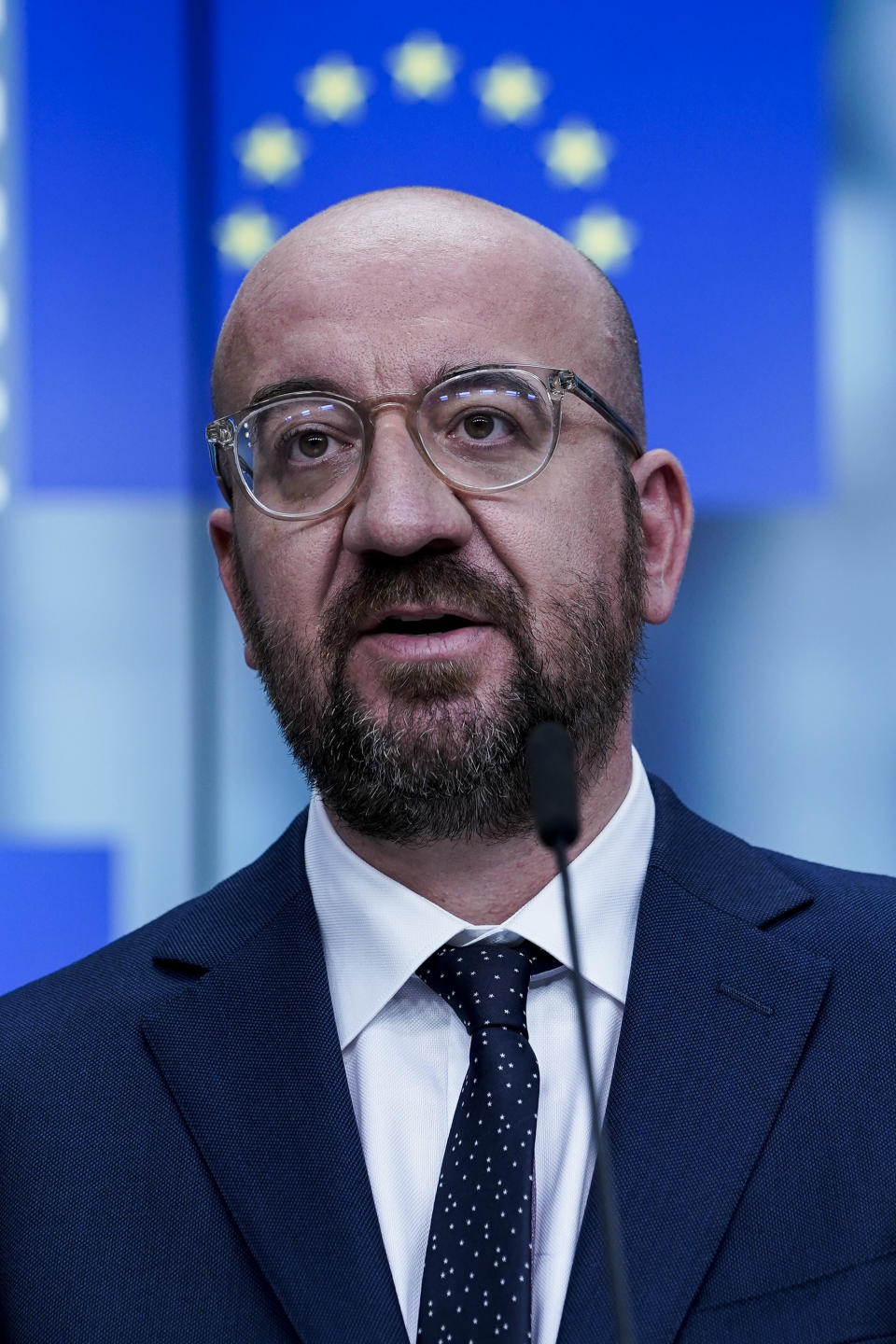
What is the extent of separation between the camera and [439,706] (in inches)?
49.7

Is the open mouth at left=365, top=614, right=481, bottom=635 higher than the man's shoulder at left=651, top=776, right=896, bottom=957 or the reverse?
higher

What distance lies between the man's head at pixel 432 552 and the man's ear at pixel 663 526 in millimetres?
55

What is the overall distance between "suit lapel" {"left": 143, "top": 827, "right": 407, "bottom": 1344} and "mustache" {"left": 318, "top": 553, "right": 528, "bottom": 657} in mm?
309

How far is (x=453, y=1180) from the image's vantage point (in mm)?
1158

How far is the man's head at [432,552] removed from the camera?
1.26 m

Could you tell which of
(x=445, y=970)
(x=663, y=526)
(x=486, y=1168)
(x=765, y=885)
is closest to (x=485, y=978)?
(x=445, y=970)

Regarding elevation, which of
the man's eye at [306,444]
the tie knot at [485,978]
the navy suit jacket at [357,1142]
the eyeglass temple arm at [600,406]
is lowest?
the navy suit jacket at [357,1142]

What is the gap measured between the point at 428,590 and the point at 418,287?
0.29 metres

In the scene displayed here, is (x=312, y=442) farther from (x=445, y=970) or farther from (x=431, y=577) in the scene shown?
(x=445, y=970)

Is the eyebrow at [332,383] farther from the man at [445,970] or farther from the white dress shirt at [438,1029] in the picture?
the white dress shirt at [438,1029]

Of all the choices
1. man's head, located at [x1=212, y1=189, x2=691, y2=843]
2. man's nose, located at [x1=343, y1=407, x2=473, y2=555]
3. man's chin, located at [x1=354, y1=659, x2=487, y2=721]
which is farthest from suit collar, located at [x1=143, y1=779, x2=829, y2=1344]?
man's nose, located at [x1=343, y1=407, x2=473, y2=555]

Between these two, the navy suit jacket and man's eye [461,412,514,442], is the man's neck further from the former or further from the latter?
man's eye [461,412,514,442]

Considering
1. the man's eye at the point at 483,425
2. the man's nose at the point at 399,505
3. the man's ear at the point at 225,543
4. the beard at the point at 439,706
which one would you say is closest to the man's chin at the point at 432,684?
the beard at the point at 439,706

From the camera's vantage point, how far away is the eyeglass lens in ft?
4.27
